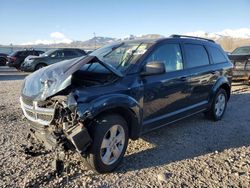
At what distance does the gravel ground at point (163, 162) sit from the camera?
377 centimetres

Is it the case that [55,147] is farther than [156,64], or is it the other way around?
[156,64]

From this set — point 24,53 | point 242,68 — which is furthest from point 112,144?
point 24,53

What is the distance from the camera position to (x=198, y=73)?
5.70 meters

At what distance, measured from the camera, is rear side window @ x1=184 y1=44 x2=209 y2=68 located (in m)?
5.54

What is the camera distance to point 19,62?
22.1 m

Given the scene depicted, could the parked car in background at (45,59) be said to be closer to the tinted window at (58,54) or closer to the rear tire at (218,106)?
the tinted window at (58,54)

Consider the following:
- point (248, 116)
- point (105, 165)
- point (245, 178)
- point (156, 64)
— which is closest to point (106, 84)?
point (156, 64)

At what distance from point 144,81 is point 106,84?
27.8 inches

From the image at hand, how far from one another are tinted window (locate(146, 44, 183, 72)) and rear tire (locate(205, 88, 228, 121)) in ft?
5.62

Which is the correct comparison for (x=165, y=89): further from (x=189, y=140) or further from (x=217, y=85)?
(x=217, y=85)

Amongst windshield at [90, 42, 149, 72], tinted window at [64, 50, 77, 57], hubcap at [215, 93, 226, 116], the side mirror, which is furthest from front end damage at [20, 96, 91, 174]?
tinted window at [64, 50, 77, 57]

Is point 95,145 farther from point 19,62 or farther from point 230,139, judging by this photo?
point 19,62

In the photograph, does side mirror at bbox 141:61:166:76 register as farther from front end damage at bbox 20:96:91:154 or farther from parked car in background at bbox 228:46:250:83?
parked car in background at bbox 228:46:250:83

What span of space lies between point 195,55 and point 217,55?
1143 mm
